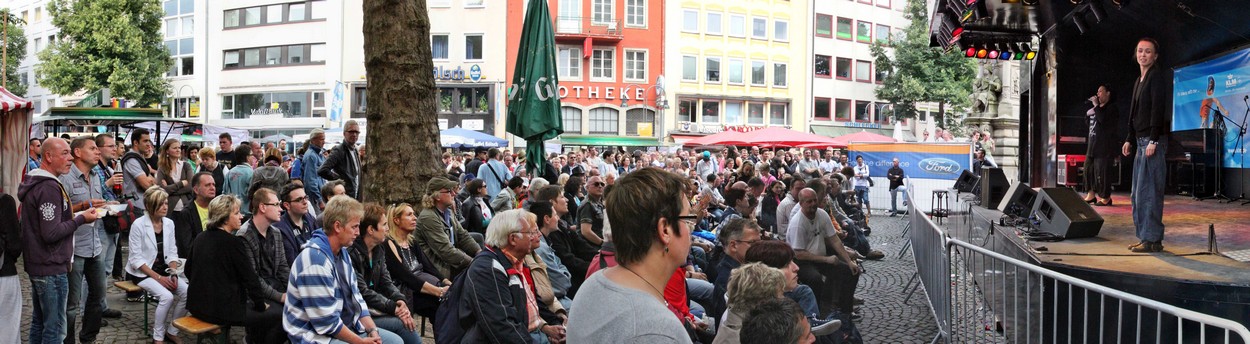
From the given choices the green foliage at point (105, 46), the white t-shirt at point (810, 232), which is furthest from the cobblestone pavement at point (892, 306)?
the green foliage at point (105, 46)

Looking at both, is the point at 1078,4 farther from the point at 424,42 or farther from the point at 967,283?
the point at 424,42

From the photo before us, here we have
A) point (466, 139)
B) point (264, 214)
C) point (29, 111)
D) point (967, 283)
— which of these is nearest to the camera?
point (264, 214)

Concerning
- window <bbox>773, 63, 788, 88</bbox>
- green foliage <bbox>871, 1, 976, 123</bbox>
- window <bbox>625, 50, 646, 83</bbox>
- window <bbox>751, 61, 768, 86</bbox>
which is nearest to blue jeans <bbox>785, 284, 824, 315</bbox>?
window <bbox>625, 50, 646, 83</bbox>

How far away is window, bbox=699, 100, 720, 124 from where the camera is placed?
157 feet

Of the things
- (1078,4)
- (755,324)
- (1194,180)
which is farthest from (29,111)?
(1194,180)

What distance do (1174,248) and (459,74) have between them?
130 ft

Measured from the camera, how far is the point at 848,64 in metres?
52.6

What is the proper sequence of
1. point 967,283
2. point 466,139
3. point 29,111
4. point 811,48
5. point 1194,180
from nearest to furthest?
point 967,283
point 29,111
point 1194,180
point 466,139
point 811,48

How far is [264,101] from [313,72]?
11.7 feet

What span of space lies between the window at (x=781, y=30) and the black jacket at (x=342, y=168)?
42.1 meters

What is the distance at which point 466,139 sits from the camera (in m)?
25.7

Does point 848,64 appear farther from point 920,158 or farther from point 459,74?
point 920,158

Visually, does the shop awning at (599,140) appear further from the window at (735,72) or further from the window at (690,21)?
the window at (735,72)

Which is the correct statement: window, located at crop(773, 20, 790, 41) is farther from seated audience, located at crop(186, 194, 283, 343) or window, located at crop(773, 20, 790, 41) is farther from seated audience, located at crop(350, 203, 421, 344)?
seated audience, located at crop(186, 194, 283, 343)
